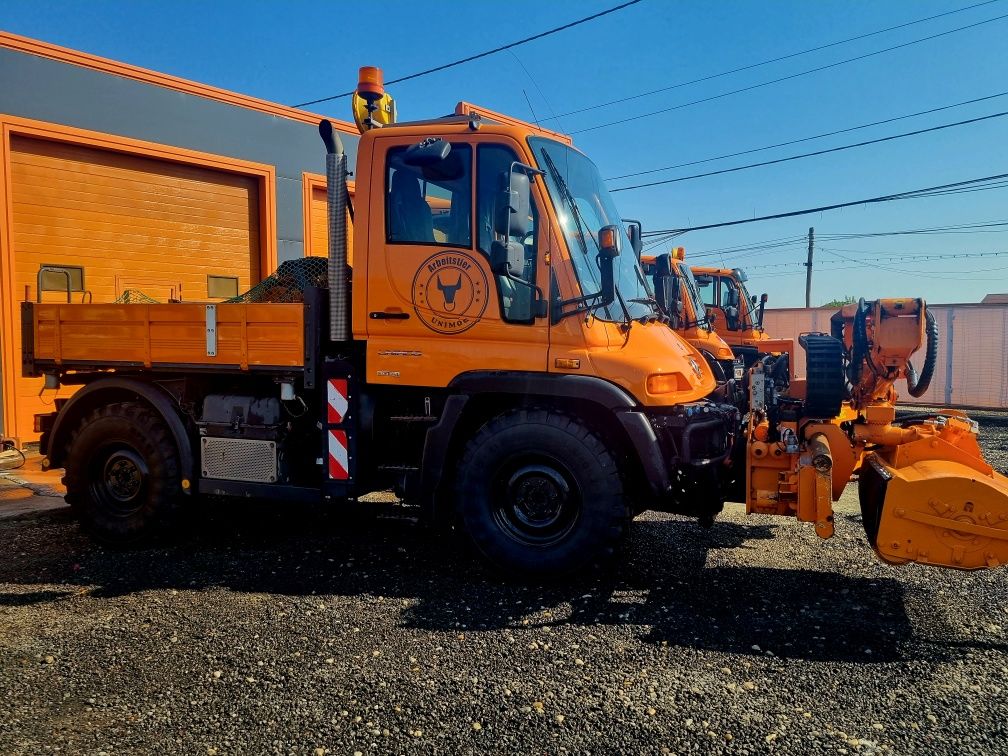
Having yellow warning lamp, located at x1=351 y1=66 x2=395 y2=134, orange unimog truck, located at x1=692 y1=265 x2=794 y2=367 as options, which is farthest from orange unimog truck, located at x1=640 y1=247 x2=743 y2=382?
yellow warning lamp, located at x1=351 y1=66 x2=395 y2=134

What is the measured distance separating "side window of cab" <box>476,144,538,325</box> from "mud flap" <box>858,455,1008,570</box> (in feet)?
7.71

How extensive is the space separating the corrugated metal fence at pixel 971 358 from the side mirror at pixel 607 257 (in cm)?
1266

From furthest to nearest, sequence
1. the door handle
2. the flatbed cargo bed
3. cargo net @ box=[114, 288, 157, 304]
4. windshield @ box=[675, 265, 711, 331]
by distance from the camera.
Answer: windshield @ box=[675, 265, 711, 331] < cargo net @ box=[114, 288, 157, 304] < the flatbed cargo bed < the door handle

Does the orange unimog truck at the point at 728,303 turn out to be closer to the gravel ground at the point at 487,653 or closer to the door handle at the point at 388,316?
the gravel ground at the point at 487,653

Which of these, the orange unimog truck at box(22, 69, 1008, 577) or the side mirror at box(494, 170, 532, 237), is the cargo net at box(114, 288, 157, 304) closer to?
the orange unimog truck at box(22, 69, 1008, 577)

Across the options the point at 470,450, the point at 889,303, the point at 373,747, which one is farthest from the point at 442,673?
the point at 889,303

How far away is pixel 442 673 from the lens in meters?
3.55

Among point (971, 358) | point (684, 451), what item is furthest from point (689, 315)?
point (971, 358)

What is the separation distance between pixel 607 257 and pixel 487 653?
2347 millimetres

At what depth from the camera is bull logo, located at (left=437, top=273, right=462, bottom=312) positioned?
4.76 metres

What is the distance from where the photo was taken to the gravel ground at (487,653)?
3037 millimetres

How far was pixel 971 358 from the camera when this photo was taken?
16.2 meters

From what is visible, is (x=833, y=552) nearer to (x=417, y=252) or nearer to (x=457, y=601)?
(x=457, y=601)

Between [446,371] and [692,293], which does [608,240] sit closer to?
[446,371]
